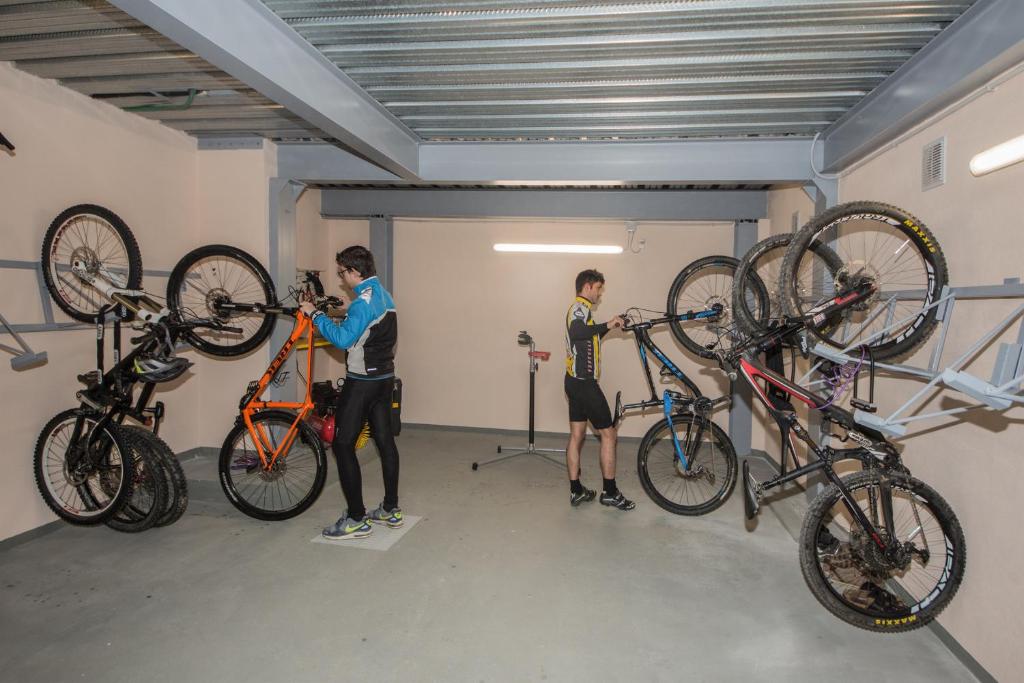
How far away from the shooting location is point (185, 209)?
4441 millimetres

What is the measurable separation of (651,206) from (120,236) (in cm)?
439

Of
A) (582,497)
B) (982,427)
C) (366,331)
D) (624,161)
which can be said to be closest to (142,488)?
(366,331)

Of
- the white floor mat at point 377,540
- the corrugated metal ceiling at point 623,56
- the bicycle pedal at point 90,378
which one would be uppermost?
the corrugated metal ceiling at point 623,56

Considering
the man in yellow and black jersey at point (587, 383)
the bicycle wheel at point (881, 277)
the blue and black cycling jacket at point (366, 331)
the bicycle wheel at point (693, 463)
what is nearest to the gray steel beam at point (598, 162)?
the bicycle wheel at point (881, 277)

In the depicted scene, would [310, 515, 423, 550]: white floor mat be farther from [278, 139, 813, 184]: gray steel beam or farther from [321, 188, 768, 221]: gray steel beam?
[321, 188, 768, 221]: gray steel beam

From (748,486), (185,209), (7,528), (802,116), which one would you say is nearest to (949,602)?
(748,486)

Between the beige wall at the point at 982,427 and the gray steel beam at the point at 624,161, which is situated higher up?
the gray steel beam at the point at 624,161

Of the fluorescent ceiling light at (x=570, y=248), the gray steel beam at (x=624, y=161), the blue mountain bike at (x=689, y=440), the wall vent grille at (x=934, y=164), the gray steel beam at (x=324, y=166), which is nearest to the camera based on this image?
the wall vent grille at (x=934, y=164)

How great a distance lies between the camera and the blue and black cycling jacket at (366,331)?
3.10 metres

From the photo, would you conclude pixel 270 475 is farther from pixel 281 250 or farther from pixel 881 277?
pixel 881 277

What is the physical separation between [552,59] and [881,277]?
222cm

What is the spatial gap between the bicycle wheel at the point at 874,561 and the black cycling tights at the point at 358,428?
2271mm

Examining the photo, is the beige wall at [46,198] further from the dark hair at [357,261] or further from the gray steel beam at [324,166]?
the dark hair at [357,261]

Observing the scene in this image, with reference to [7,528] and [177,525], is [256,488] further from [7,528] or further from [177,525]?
[7,528]
